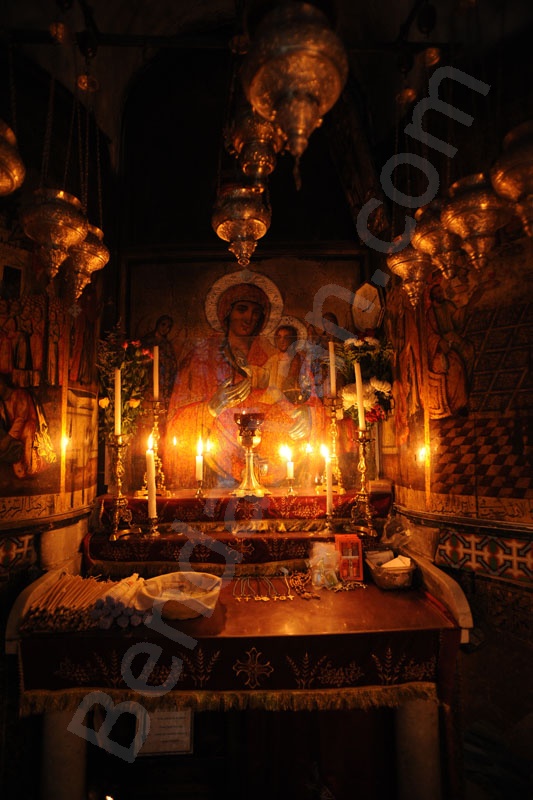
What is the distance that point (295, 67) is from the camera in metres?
1.79

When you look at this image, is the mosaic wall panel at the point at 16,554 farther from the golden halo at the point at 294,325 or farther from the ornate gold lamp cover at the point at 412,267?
the ornate gold lamp cover at the point at 412,267

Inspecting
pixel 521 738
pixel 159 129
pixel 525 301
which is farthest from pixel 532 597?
pixel 159 129

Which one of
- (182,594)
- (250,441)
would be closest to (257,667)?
(182,594)

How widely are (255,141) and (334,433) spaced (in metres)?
2.52

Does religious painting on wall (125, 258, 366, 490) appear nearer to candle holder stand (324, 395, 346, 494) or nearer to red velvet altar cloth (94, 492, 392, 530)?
candle holder stand (324, 395, 346, 494)

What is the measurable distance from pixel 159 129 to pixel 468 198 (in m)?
5.24

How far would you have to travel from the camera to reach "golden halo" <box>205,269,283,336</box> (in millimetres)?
5730

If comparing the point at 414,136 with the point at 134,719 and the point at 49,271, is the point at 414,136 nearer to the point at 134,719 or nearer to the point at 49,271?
the point at 49,271

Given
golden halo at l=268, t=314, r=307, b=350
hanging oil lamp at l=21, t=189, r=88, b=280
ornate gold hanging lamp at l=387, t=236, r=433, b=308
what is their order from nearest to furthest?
hanging oil lamp at l=21, t=189, r=88, b=280
ornate gold hanging lamp at l=387, t=236, r=433, b=308
golden halo at l=268, t=314, r=307, b=350

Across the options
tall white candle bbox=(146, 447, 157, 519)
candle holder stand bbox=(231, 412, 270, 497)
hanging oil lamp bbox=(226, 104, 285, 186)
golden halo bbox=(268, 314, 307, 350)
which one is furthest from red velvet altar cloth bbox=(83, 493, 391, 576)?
hanging oil lamp bbox=(226, 104, 285, 186)

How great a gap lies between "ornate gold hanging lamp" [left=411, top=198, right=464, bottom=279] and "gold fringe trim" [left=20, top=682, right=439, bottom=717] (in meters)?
2.77

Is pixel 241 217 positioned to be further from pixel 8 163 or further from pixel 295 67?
pixel 8 163

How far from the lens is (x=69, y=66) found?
4496 millimetres

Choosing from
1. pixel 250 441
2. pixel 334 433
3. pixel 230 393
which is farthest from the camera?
pixel 230 393
